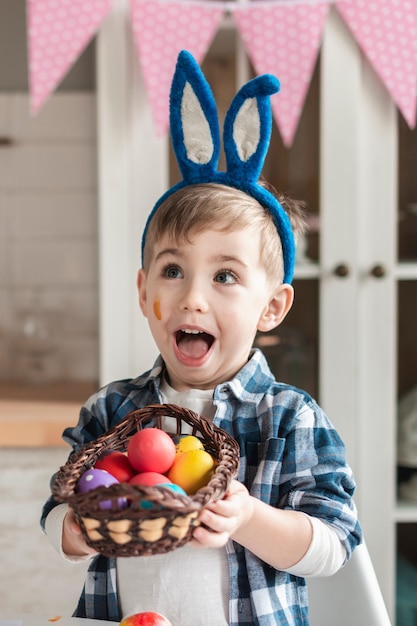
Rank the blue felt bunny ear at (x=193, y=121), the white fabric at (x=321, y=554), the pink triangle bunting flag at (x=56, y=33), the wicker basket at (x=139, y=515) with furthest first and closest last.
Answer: the pink triangle bunting flag at (x=56, y=33), the blue felt bunny ear at (x=193, y=121), the white fabric at (x=321, y=554), the wicker basket at (x=139, y=515)

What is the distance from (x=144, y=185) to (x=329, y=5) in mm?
597

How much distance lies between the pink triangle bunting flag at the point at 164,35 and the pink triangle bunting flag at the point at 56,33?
0.30 ft

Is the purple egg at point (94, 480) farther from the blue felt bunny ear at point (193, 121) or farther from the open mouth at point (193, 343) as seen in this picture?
the blue felt bunny ear at point (193, 121)

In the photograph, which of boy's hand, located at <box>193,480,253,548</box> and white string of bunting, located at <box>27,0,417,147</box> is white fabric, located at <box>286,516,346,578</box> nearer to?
boy's hand, located at <box>193,480,253,548</box>

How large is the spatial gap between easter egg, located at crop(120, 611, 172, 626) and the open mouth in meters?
0.31

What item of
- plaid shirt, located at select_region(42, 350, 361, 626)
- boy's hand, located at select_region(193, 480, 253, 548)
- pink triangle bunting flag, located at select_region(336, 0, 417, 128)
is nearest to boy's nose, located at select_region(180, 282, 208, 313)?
plaid shirt, located at select_region(42, 350, 361, 626)

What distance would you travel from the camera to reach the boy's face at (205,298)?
101cm

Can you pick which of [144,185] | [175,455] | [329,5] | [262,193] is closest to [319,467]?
[175,455]

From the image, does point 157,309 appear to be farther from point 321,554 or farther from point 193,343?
point 321,554

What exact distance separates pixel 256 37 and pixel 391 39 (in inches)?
12.2

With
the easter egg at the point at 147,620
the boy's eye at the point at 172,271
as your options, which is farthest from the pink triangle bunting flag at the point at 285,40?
the easter egg at the point at 147,620

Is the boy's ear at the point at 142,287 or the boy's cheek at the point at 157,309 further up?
the boy's ear at the point at 142,287

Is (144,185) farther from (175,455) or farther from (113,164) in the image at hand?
(175,455)

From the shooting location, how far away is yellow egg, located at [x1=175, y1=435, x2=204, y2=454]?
905 millimetres
